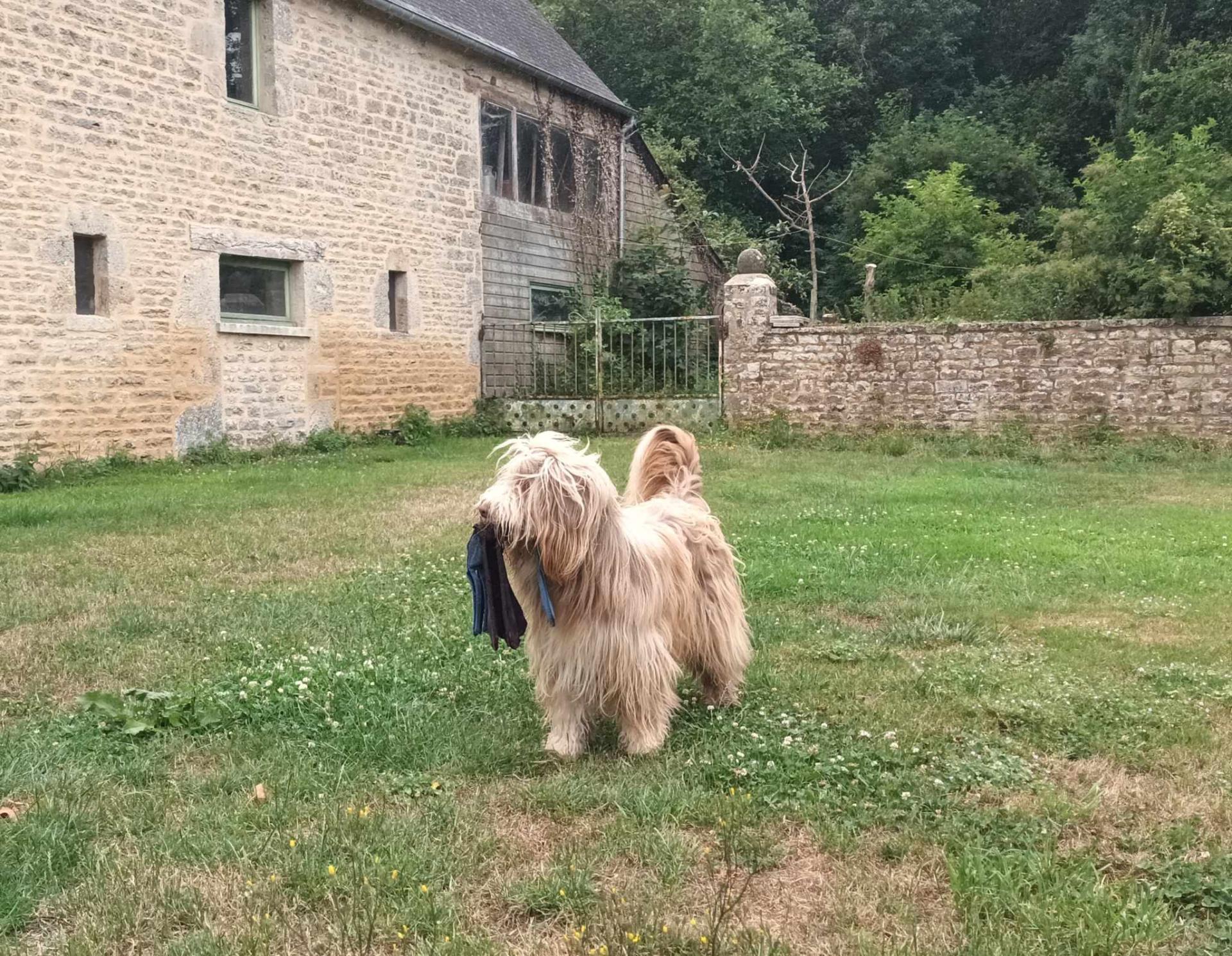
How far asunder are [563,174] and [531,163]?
0.97 m

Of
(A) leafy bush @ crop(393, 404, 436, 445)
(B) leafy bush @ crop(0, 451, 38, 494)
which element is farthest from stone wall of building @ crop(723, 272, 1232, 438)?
(B) leafy bush @ crop(0, 451, 38, 494)

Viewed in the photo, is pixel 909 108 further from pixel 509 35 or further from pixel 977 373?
pixel 977 373

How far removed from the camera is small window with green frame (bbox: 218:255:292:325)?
12898mm

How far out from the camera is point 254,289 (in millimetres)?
13312

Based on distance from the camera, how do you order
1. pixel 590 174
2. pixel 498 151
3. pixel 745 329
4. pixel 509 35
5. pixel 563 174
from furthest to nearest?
1. pixel 590 174
2. pixel 563 174
3. pixel 509 35
4. pixel 498 151
5. pixel 745 329

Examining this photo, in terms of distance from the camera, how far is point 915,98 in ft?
114

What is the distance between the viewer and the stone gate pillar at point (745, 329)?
15.2 meters

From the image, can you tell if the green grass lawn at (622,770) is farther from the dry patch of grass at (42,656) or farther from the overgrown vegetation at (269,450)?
the overgrown vegetation at (269,450)

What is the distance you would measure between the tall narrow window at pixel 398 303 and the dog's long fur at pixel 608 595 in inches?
483

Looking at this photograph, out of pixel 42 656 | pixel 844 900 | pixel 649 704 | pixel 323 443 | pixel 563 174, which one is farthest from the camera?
pixel 563 174

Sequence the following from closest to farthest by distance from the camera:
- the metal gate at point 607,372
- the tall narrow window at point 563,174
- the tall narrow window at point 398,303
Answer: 1. the tall narrow window at point 398,303
2. the metal gate at point 607,372
3. the tall narrow window at point 563,174

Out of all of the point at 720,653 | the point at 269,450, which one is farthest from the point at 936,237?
the point at 720,653

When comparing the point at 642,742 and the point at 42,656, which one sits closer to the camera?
the point at 642,742

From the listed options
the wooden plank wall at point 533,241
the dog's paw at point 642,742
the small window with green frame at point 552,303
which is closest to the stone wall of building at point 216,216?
the wooden plank wall at point 533,241
